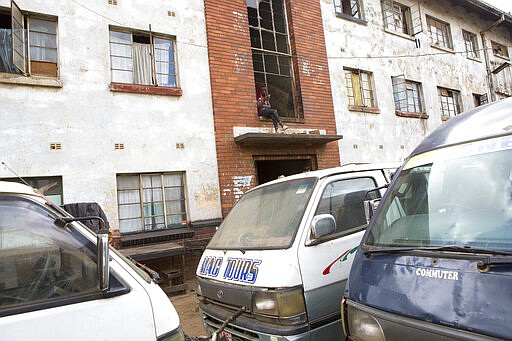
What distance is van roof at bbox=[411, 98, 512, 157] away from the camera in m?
2.07

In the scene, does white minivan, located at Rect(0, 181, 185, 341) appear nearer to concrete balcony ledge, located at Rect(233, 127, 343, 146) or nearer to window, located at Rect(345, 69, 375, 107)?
concrete balcony ledge, located at Rect(233, 127, 343, 146)

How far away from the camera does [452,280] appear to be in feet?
5.36

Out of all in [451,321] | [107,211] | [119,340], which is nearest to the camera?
[451,321]

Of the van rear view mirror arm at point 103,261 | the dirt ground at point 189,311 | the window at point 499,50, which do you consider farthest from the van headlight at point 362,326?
the window at point 499,50

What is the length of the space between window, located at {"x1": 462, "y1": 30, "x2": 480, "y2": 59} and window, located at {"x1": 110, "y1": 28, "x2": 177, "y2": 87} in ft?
44.9

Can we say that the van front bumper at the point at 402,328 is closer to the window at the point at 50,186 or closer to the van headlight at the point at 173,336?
the van headlight at the point at 173,336

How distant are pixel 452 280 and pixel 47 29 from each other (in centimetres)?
782

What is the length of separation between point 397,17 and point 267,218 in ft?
40.9

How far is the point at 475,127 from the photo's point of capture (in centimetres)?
221

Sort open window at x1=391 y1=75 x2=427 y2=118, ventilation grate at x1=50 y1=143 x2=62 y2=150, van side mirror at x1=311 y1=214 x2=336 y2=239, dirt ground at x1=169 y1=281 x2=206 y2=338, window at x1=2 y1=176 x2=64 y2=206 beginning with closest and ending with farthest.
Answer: van side mirror at x1=311 y1=214 x2=336 y2=239
dirt ground at x1=169 y1=281 x2=206 y2=338
window at x1=2 y1=176 x2=64 y2=206
ventilation grate at x1=50 y1=143 x2=62 y2=150
open window at x1=391 y1=75 x2=427 y2=118

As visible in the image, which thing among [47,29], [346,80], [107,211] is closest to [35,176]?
[107,211]

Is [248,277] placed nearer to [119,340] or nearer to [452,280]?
A: [119,340]

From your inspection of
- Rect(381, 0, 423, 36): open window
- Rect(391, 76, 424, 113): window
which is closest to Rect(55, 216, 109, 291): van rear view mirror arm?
Rect(391, 76, 424, 113): window

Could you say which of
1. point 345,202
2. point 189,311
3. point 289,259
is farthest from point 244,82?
point 289,259
